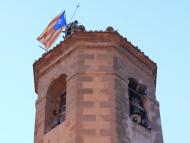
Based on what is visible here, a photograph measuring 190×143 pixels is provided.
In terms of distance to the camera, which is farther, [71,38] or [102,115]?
[71,38]

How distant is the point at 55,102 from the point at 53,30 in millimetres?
3336

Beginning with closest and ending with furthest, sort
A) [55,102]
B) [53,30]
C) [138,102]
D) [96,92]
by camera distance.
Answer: [96,92], [138,102], [55,102], [53,30]

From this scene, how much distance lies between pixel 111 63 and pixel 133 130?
2199 millimetres

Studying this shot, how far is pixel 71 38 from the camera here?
16.0 metres

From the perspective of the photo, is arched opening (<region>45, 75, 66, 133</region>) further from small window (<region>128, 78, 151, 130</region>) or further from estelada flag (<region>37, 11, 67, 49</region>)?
estelada flag (<region>37, 11, 67, 49</region>)

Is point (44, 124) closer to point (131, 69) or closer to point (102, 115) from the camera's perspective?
point (102, 115)

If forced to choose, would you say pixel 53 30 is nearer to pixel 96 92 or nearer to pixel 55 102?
pixel 55 102

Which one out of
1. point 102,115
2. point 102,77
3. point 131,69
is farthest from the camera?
point 131,69

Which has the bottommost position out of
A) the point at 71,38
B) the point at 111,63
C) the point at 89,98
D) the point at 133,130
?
the point at 133,130

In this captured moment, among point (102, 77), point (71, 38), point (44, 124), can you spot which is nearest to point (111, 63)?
point (102, 77)

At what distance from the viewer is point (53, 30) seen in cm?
1833

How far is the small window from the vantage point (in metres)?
14.9

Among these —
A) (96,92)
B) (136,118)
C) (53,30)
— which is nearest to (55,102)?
(96,92)

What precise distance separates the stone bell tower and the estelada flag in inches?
60.4
